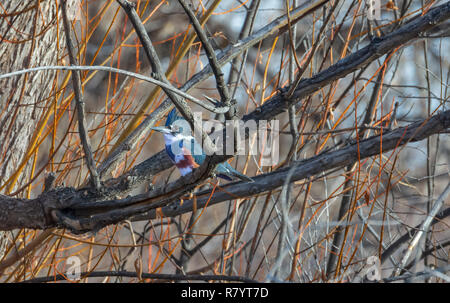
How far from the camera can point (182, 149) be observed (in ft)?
8.96

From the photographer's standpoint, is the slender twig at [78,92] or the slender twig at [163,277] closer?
the slender twig at [78,92]

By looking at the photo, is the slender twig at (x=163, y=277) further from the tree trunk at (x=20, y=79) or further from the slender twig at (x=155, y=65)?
the tree trunk at (x=20, y=79)

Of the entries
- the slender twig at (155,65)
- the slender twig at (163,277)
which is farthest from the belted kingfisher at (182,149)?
the slender twig at (155,65)

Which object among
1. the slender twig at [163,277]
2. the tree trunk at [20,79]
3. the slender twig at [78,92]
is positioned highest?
the tree trunk at [20,79]

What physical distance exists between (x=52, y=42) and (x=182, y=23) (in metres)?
3.13

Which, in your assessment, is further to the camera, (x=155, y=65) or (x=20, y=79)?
(x=20, y=79)

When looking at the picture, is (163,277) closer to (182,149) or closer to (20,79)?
(182,149)

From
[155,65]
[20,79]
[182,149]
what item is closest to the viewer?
[155,65]

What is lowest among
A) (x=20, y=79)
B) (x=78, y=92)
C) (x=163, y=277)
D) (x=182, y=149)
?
(x=163, y=277)

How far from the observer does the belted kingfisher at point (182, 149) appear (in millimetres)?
2625

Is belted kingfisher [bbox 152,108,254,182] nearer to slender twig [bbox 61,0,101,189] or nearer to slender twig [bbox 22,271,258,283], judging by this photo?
slender twig [bbox 22,271,258,283]

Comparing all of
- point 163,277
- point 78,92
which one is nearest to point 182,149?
point 163,277
